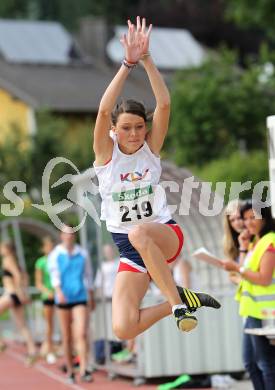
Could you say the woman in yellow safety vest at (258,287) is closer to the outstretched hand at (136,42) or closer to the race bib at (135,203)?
the race bib at (135,203)

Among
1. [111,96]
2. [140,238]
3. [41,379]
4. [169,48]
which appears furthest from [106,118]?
[169,48]

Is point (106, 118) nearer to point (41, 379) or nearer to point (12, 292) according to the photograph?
point (41, 379)

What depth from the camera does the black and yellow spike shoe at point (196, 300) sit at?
26.9 ft

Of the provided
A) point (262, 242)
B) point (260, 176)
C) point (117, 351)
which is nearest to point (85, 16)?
point (260, 176)

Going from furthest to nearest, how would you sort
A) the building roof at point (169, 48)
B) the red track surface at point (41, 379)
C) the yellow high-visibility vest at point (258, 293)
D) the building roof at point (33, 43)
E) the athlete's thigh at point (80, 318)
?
1. the building roof at point (169, 48)
2. the building roof at point (33, 43)
3. the athlete's thigh at point (80, 318)
4. the red track surface at point (41, 379)
5. the yellow high-visibility vest at point (258, 293)

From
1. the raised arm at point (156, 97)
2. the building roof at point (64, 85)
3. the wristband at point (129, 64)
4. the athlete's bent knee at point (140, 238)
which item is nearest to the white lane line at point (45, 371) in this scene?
the athlete's bent knee at point (140, 238)

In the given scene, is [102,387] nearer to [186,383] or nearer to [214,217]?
[186,383]

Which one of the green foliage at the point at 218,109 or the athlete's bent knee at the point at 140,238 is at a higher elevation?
the green foliage at the point at 218,109

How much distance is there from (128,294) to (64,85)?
131 feet

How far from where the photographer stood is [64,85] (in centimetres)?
4747

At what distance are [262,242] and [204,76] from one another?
24983 millimetres

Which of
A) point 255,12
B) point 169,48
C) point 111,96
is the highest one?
point 169,48

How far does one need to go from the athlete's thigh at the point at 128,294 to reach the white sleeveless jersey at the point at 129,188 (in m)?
0.35

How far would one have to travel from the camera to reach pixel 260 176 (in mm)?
26375
